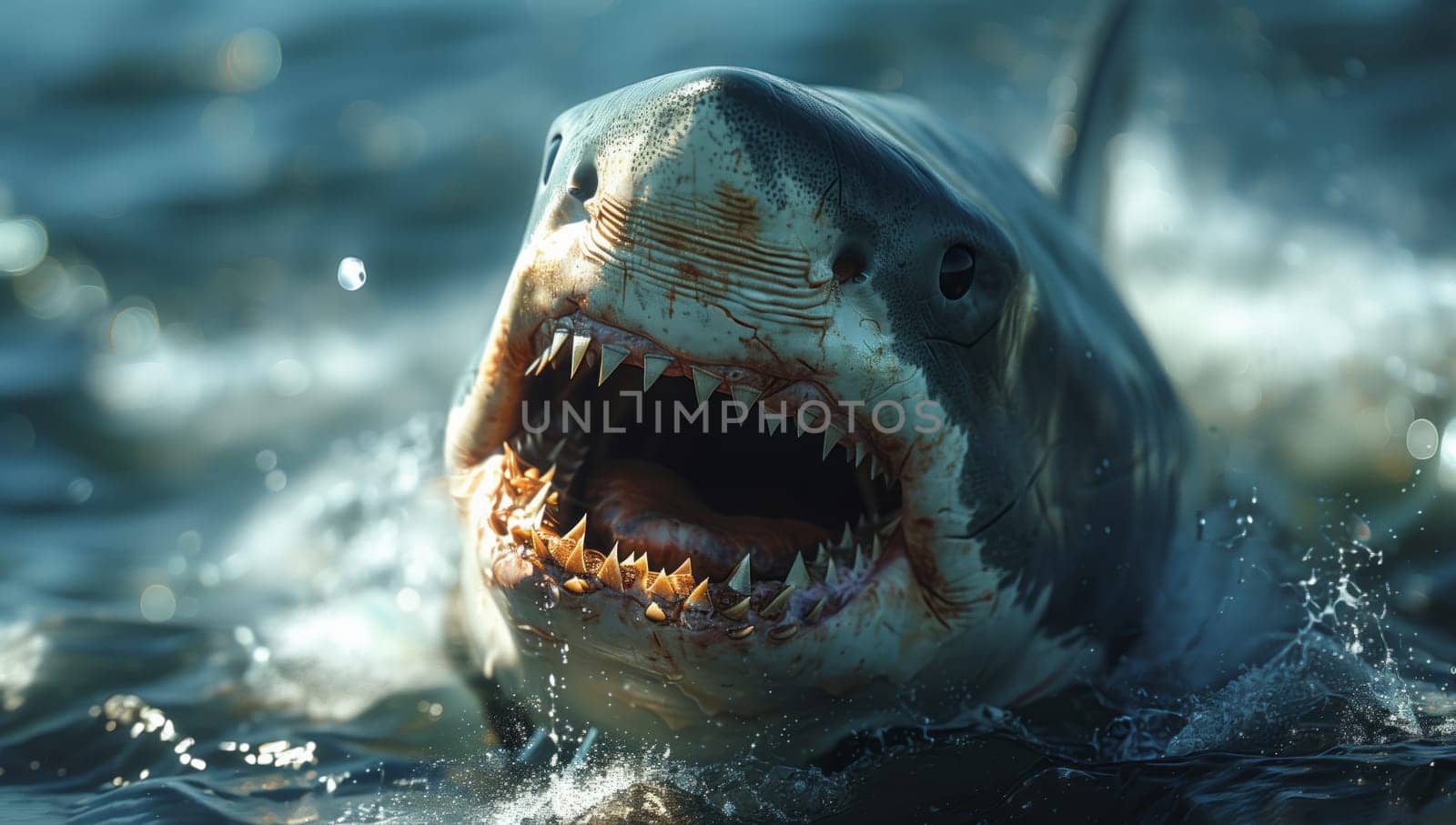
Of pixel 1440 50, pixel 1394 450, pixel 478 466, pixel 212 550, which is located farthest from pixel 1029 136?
pixel 478 466

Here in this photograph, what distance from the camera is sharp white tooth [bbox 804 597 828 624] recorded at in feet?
5.68

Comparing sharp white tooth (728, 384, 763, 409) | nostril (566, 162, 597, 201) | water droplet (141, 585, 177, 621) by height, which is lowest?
water droplet (141, 585, 177, 621)

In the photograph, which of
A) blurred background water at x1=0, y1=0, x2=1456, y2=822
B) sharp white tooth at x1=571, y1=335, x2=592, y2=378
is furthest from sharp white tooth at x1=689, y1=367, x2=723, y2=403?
blurred background water at x1=0, y1=0, x2=1456, y2=822

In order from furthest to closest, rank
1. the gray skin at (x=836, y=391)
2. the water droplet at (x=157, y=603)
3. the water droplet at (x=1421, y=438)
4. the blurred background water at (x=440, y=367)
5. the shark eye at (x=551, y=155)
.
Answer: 1. the water droplet at (x=1421, y=438)
2. the water droplet at (x=157, y=603)
3. the blurred background water at (x=440, y=367)
4. the shark eye at (x=551, y=155)
5. the gray skin at (x=836, y=391)

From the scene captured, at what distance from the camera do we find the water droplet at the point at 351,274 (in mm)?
5086

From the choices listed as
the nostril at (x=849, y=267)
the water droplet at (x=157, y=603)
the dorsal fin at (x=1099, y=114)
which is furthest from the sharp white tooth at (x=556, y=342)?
the dorsal fin at (x=1099, y=114)

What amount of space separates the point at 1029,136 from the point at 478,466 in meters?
4.43

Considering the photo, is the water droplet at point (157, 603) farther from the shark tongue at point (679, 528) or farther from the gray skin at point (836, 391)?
the shark tongue at point (679, 528)

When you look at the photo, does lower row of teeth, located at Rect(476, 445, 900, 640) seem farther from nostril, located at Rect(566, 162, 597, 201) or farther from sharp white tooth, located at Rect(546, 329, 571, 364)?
nostril, located at Rect(566, 162, 597, 201)

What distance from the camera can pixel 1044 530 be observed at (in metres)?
1.98

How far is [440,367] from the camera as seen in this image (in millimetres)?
4570

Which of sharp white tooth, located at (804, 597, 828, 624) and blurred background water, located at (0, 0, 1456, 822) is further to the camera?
blurred background water, located at (0, 0, 1456, 822)

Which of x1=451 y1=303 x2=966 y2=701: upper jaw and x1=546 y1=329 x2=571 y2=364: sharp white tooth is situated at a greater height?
x1=546 y1=329 x2=571 y2=364: sharp white tooth

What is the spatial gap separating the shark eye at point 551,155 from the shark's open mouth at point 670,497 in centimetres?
24
